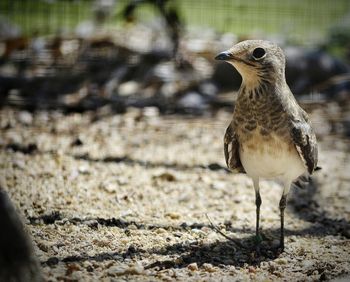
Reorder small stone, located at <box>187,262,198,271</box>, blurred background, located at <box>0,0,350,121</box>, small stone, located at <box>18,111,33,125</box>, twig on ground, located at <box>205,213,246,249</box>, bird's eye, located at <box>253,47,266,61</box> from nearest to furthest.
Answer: small stone, located at <box>187,262,198,271</box> < bird's eye, located at <box>253,47,266,61</box> < twig on ground, located at <box>205,213,246,249</box> < small stone, located at <box>18,111,33,125</box> < blurred background, located at <box>0,0,350,121</box>

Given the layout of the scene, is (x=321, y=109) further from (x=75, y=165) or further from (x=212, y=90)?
(x=75, y=165)

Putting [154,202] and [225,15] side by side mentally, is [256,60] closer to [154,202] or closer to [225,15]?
[154,202]

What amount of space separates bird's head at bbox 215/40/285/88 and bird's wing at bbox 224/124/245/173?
16.7 inches

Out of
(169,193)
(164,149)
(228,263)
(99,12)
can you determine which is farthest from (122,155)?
(99,12)

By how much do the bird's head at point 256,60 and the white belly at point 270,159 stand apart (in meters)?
0.47

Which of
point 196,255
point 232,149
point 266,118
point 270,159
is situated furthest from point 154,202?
point 266,118

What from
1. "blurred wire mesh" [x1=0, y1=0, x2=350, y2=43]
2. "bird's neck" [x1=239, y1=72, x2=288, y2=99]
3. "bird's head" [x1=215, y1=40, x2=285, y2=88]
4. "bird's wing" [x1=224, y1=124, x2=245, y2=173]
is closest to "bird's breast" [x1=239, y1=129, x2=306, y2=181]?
"bird's wing" [x1=224, y1=124, x2=245, y2=173]

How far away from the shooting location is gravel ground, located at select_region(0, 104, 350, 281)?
4.54 meters

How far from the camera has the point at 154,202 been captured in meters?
6.00

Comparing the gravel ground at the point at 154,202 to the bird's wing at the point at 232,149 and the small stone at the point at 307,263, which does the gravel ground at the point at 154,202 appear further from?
the bird's wing at the point at 232,149

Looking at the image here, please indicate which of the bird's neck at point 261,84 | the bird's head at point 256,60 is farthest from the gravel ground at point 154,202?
the bird's head at point 256,60

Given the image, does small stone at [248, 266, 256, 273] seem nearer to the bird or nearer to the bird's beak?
the bird

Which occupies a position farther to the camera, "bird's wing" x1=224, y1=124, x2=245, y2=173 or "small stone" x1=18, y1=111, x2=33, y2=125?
"small stone" x1=18, y1=111, x2=33, y2=125

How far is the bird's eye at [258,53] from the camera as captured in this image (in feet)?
15.8
